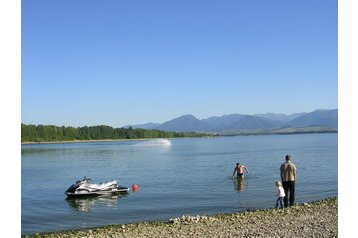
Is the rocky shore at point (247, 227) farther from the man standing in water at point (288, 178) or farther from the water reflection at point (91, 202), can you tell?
the water reflection at point (91, 202)

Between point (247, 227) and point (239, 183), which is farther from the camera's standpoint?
point (239, 183)

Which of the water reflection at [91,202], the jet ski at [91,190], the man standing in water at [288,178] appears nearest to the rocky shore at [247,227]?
the man standing in water at [288,178]

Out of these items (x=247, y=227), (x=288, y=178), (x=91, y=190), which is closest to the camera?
(x=247, y=227)

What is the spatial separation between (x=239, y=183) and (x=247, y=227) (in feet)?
61.1

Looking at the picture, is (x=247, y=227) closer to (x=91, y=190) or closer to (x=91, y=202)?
(x=91, y=202)

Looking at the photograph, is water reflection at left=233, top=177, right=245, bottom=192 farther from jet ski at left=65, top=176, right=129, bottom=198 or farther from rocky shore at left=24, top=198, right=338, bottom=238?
rocky shore at left=24, top=198, right=338, bottom=238

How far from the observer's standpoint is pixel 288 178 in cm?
2041

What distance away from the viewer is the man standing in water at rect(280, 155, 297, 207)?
66.3 feet

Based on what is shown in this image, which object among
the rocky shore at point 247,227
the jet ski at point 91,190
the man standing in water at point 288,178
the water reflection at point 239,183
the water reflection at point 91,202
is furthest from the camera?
the water reflection at point 239,183

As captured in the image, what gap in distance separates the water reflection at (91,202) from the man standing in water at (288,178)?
10.3 metres

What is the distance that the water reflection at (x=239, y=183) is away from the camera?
3084 centimetres

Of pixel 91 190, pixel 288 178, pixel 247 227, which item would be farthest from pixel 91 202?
pixel 247 227

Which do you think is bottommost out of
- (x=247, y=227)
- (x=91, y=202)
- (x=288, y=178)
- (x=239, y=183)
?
(x=91, y=202)

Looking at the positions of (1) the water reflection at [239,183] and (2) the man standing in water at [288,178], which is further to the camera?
(1) the water reflection at [239,183]
